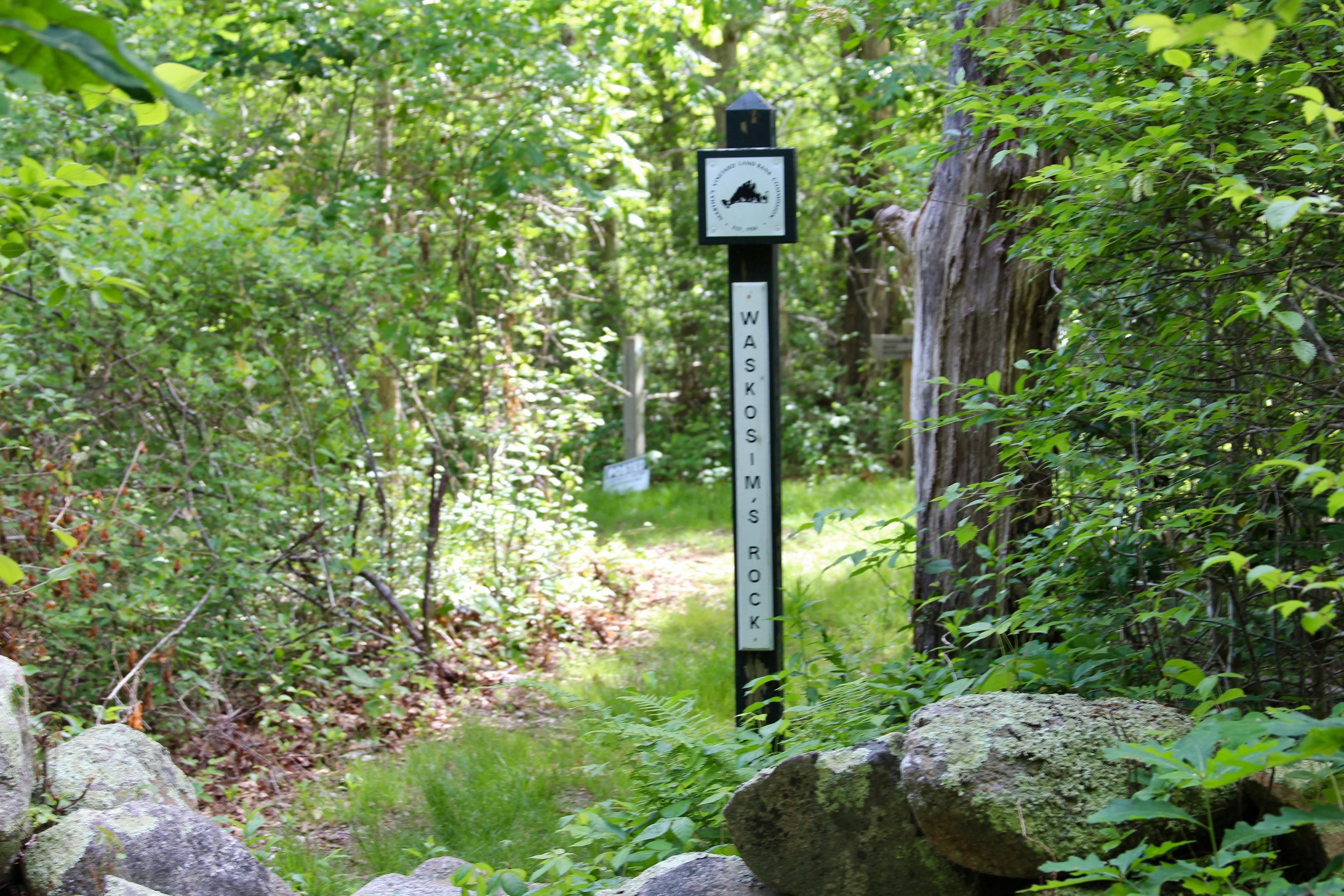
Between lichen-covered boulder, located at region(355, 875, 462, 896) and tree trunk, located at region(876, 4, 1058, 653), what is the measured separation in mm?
1990

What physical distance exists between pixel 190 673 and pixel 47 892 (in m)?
1.88

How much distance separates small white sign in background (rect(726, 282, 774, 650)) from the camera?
164 inches

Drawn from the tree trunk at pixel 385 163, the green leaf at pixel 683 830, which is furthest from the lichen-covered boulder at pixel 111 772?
the tree trunk at pixel 385 163

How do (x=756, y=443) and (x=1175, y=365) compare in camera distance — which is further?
(x=756, y=443)

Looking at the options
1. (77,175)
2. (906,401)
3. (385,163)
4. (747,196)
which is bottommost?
(906,401)

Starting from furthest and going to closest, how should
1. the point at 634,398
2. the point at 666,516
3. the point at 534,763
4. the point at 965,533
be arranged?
1. the point at 634,398
2. the point at 666,516
3. the point at 534,763
4. the point at 965,533

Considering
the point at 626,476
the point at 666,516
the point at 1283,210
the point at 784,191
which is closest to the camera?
the point at 1283,210

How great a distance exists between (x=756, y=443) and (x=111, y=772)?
2.52m

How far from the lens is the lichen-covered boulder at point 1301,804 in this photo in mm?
1941

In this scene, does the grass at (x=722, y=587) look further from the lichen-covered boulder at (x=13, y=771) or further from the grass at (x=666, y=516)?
the lichen-covered boulder at (x=13, y=771)

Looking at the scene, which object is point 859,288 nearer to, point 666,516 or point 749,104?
point 666,516

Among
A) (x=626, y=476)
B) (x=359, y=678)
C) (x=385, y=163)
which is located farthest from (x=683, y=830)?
(x=626, y=476)

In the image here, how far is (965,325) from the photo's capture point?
4203 millimetres

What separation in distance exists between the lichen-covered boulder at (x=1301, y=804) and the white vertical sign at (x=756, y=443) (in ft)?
7.29
